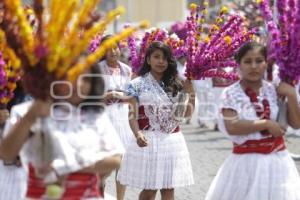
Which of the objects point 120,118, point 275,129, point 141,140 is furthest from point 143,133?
point 275,129

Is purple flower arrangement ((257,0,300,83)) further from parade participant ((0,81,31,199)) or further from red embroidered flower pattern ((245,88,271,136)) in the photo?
parade participant ((0,81,31,199))

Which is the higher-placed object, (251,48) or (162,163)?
(251,48)

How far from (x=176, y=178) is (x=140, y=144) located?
0.48m

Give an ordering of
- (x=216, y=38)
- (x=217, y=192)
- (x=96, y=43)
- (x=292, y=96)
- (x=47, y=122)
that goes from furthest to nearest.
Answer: (x=96, y=43) < (x=216, y=38) < (x=217, y=192) < (x=292, y=96) < (x=47, y=122)

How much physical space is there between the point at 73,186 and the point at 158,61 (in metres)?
2.82

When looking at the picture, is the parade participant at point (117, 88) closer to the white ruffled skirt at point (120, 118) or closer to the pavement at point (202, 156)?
the white ruffled skirt at point (120, 118)

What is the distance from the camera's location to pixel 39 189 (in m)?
4.20

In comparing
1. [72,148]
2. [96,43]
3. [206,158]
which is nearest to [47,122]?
[72,148]

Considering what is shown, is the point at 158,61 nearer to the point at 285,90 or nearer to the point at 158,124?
the point at 158,124

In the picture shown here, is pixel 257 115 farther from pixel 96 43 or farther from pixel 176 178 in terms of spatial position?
pixel 96 43

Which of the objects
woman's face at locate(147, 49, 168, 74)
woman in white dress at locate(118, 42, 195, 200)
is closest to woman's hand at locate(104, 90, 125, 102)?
woman in white dress at locate(118, 42, 195, 200)

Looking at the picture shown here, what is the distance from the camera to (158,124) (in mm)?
Answer: 6910

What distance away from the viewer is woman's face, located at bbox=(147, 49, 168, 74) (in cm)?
684

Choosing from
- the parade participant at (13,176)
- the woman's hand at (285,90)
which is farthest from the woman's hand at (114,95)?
the woman's hand at (285,90)
